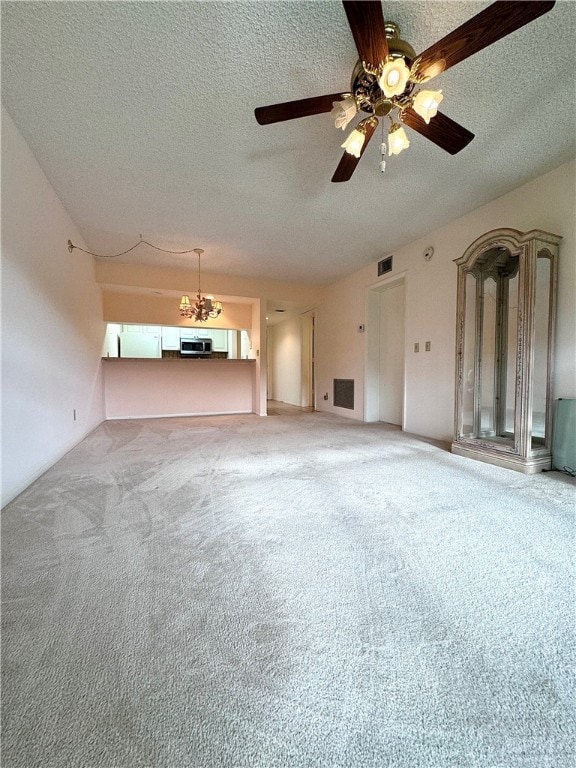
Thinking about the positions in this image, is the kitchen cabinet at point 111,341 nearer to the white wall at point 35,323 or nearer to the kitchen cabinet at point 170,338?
the kitchen cabinet at point 170,338

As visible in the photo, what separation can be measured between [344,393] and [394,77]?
Answer: 4.66 meters

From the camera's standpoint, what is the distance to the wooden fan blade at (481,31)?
1.15 metres

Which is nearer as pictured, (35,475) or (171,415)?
(35,475)

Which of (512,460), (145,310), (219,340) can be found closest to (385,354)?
(512,460)

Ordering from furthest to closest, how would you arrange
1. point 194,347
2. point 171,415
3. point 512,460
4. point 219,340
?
point 219,340, point 194,347, point 171,415, point 512,460

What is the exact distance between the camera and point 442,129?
1789mm

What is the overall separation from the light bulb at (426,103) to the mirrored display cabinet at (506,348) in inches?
61.3

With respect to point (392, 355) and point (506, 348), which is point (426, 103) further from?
point (392, 355)

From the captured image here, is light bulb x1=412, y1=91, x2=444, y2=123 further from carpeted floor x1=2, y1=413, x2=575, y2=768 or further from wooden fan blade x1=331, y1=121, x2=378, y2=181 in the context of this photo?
carpeted floor x1=2, y1=413, x2=575, y2=768

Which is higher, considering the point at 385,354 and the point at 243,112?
the point at 243,112

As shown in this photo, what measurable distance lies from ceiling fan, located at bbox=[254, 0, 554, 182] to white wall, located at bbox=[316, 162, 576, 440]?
4.79 ft

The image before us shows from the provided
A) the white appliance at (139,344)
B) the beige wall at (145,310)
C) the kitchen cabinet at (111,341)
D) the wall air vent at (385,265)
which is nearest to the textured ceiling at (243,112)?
the wall air vent at (385,265)

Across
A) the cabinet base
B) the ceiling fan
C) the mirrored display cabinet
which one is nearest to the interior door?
the mirrored display cabinet

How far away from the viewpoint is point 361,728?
0.71 m
